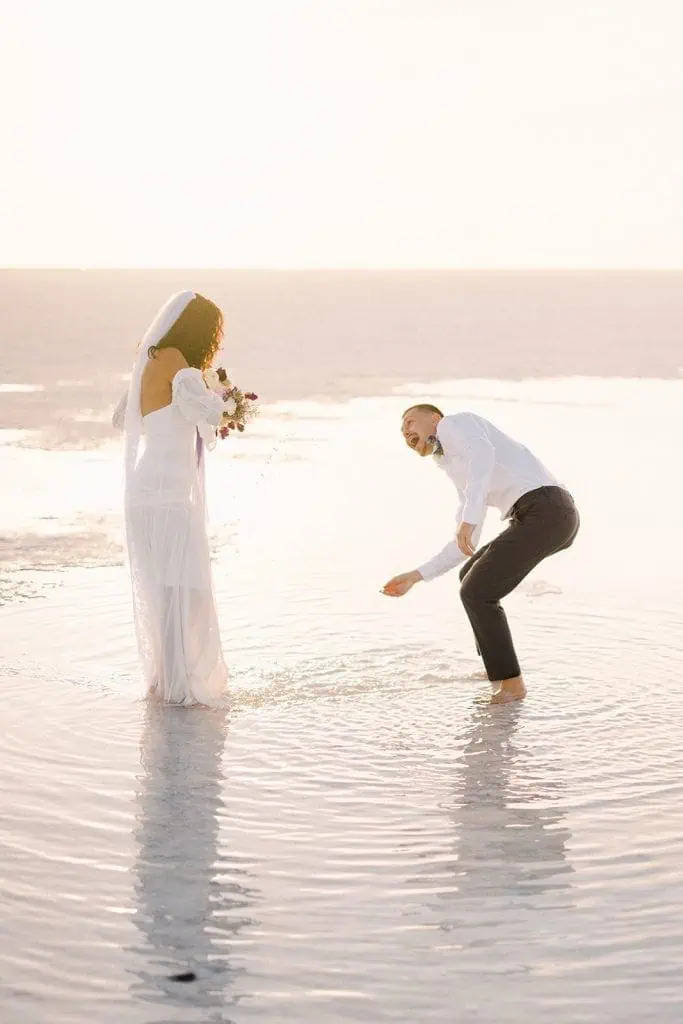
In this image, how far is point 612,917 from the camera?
507cm

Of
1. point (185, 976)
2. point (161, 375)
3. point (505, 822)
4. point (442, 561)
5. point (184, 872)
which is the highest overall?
point (161, 375)

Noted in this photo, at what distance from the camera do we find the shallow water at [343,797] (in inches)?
182

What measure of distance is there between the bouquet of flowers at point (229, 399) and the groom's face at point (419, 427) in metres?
0.77

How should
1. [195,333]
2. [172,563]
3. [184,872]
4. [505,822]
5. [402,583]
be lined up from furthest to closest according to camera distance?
[402,583], [172,563], [195,333], [505,822], [184,872]

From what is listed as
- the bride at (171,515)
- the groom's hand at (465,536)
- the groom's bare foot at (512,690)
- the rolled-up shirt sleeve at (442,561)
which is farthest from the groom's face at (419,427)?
the groom's bare foot at (512,690)

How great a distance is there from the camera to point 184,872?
5434 mm

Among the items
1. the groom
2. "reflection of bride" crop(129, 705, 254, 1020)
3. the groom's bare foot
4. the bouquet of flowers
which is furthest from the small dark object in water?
the bouquet of flowers

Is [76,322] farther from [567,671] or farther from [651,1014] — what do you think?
[651,1014]

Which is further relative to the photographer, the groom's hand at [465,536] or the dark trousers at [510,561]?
the dark trousers at [510,561]

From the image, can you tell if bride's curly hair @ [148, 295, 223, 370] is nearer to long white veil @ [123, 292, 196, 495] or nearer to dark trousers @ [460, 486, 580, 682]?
long white veil @ [123, 292, 196, 495]

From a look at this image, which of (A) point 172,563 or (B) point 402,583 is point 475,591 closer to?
(B) point 402,583

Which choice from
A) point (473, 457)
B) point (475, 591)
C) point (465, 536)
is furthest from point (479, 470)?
point (475, 591)

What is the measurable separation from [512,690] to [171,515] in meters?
1.91

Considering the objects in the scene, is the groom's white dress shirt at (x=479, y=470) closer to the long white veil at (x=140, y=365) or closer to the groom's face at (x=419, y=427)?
the groom's face at (x=419, y=427)
